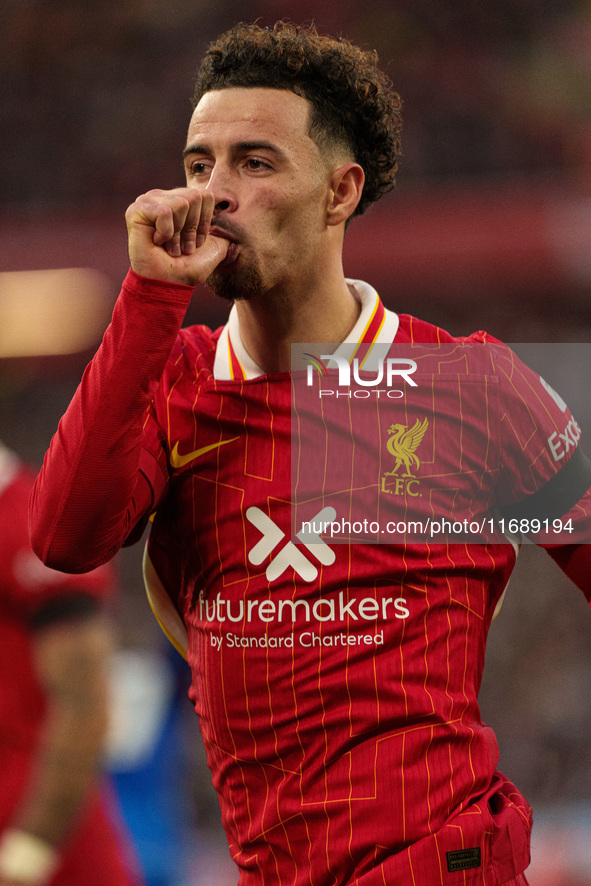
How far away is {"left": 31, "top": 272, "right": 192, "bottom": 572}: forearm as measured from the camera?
4.16 feet

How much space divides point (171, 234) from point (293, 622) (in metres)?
0.50

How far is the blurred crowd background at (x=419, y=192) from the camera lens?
17.4 ft

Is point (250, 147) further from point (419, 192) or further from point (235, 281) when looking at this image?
point (419, 192)

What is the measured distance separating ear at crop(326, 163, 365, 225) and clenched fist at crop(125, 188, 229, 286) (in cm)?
27

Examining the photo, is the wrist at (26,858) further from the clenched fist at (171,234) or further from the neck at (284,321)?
the clenched fist at (171,234)

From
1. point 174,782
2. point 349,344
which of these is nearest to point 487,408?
point 349,344

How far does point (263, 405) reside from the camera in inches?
58.4

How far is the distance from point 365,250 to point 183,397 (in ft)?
13.7

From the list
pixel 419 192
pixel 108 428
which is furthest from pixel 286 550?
pixel 419 192

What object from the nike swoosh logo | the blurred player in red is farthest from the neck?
the blurred player in red

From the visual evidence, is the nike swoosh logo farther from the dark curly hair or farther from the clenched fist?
the dark curly hair

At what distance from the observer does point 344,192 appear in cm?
158

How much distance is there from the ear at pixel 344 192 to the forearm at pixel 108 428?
1.14ft

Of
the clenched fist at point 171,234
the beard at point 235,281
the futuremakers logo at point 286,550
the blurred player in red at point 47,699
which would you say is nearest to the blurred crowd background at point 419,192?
the blurred player in red at point 47,699
